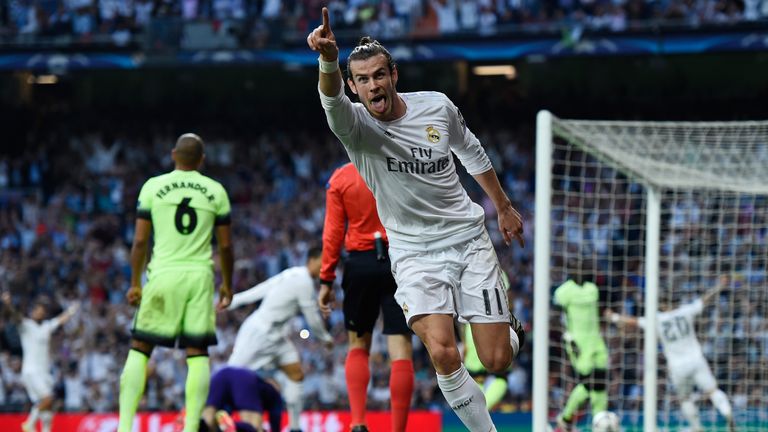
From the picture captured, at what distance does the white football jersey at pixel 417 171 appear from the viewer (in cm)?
605

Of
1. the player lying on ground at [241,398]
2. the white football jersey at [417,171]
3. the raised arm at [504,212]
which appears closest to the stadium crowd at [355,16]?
the player lying on ground at [241,398]

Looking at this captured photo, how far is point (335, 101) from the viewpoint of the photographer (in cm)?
568

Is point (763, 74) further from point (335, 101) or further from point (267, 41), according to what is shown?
point (335, 101)

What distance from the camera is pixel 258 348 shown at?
446 inches

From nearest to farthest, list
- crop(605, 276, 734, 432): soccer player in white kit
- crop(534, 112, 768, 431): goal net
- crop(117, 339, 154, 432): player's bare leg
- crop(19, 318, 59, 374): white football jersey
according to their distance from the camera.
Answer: crop(117, 339, 154, 432): player's bare leg, crop(534, 112, 768, 431): goal net, crop(605, 276, 734, 432): soccer player in white kit, crop(19, 318, 59, 374): white football jersey

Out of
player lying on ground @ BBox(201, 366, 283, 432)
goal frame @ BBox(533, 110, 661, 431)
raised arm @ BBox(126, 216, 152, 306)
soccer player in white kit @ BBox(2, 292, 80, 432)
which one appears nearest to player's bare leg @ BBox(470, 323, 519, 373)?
goal frame @ BBox(533, 110, 661, 431)

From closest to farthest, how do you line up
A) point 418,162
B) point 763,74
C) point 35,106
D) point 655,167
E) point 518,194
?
point 418,162, point 655,167, point 518,194, point 763,74, point 35,106

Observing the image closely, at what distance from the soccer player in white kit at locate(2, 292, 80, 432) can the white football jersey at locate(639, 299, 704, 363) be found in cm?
737

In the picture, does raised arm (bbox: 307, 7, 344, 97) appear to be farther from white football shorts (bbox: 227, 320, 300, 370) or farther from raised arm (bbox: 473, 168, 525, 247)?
white football shorts (bbox: 227, 320, 300, 370)

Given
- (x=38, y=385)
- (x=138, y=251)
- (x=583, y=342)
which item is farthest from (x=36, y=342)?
(x=138, y=251)

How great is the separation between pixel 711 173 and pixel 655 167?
121cm

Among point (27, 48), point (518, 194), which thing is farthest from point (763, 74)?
point (27, 48)

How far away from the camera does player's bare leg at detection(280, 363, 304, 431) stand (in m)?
11.2

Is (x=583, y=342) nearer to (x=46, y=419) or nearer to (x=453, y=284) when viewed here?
(x=46, y=419)
